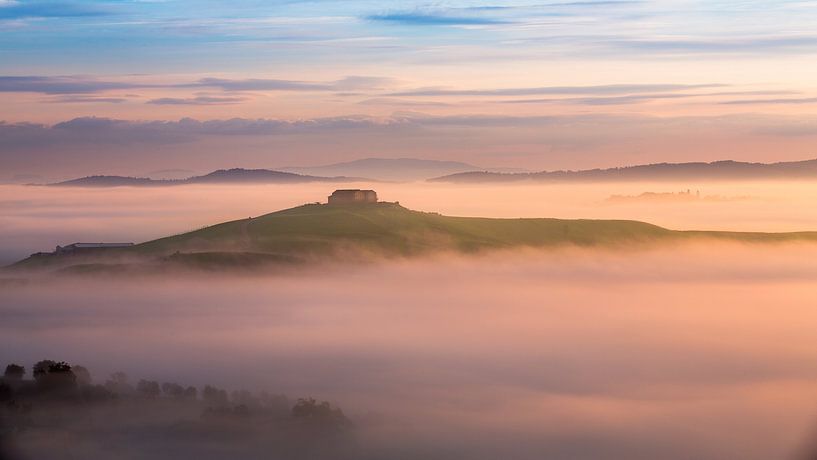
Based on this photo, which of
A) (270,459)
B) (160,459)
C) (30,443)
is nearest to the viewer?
(30,443)

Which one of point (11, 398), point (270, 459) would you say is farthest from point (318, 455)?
point (11, 398)

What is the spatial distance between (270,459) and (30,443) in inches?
1715

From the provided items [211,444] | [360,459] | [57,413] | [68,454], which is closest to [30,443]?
[68,454]

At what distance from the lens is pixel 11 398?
190000 mm

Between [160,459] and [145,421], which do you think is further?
[145,421]

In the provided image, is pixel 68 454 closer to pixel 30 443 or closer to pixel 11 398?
pixel 30 443

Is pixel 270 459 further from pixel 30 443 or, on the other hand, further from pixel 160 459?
pixel 30 443

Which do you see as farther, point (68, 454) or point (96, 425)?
point (96, 425)

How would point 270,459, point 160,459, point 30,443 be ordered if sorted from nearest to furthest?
point 30,443 → point 160,459 → point 270,459

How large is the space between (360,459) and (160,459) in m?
35.4

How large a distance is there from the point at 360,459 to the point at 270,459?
1573cm

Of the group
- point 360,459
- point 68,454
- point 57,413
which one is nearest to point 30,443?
point 68,454

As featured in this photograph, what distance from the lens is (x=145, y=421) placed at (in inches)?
7825

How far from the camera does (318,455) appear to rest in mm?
188375
